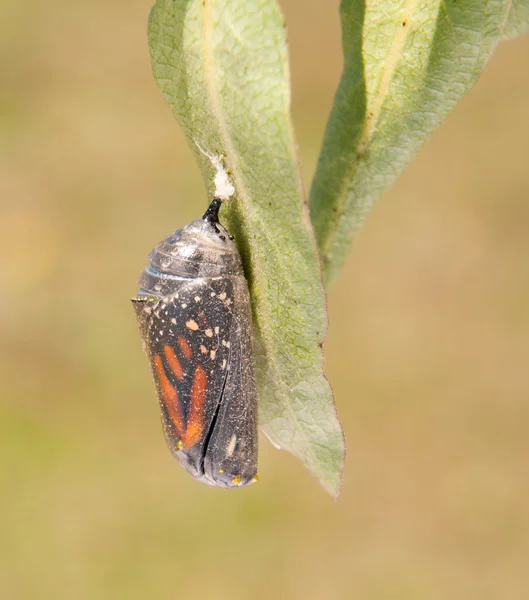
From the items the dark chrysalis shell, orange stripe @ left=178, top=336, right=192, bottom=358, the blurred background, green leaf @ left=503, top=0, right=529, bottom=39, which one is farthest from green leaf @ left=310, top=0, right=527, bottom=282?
the blurred background

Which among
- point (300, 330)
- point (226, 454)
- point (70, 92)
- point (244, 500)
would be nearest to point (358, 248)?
point (244, 500)

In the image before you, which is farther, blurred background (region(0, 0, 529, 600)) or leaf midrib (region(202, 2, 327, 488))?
blurred background (region(0, 0, 529, 600))

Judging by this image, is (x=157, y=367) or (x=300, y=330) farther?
(x=157, y=367)

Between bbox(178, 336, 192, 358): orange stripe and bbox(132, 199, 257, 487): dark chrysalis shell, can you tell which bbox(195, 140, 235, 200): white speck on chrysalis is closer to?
bbox(132, 199, 257, 487): dark chrysalis shell

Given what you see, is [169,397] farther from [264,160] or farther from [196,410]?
[264,160]

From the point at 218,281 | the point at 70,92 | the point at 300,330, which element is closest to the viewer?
the point at 300,330

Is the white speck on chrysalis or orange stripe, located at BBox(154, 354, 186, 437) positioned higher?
the white speck on chrysalis

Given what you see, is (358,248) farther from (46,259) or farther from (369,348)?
(46,259)

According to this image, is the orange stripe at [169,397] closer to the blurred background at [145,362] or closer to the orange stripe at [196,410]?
the orange stripe at [196,410]
